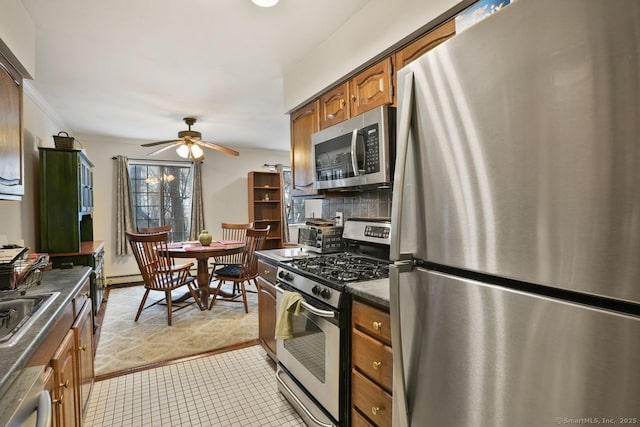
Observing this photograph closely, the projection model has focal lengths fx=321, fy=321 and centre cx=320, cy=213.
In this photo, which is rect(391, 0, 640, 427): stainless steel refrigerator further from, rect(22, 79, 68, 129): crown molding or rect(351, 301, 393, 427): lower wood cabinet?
rect(22, 79, 68, 129): crown molding

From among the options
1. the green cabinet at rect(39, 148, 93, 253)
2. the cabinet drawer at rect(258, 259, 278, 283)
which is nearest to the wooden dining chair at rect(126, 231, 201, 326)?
the green cabinet at rect(39, 148, 93, 253)

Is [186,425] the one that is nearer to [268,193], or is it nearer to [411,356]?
[411,356]

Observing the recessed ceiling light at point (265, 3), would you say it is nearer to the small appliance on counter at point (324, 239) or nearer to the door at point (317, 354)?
the small appliance on counter at point (324, 239)

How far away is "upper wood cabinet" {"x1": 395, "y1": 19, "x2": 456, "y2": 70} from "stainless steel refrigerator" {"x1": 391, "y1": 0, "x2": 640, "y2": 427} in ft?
2.55

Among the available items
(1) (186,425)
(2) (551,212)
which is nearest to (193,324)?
(1) (186,425)

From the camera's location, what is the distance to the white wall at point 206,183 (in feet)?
17.0

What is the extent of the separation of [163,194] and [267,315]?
4.22 meters

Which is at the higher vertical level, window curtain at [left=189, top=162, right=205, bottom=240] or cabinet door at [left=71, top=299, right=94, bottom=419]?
window curtain at [left=189, top=162, right=205, bottom=240]

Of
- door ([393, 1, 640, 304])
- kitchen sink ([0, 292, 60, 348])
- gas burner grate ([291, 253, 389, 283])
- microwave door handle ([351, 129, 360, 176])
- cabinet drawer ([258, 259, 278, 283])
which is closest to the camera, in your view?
door ([393, 1, 640, 304])

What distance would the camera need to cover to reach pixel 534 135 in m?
0.66

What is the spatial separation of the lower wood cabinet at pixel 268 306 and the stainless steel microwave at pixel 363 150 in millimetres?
835

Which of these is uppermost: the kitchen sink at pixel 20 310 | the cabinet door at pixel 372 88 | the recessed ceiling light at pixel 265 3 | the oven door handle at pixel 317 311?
the recessed ceiling light at pixel 265 3

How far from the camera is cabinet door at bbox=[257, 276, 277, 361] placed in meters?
2.41

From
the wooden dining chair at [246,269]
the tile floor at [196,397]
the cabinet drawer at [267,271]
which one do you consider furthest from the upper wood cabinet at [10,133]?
the wooden dining chair at [246,269]
